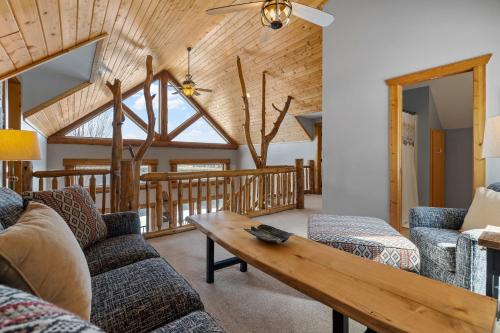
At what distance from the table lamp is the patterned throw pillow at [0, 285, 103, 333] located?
7.12 feet

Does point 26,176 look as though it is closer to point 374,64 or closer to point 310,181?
point 374,64

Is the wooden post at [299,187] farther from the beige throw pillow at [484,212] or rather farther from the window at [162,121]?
the window at [162,121]

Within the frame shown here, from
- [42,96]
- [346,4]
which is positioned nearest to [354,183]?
[346,4]

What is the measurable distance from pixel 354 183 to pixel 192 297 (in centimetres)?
289

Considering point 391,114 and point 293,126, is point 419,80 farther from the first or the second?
point 293,126

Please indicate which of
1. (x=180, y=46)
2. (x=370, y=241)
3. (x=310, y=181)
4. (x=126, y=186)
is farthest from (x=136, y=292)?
(x=310, y=181)

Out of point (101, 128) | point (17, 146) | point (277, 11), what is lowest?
point (17, 146)

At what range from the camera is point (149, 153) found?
7.68 metres

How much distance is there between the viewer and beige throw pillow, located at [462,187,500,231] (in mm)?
1919

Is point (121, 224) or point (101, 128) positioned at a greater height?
point (101, 128)

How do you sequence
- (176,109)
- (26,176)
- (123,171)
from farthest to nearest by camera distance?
(176,109), (123,171), (26,176)

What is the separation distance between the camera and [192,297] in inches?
43.0

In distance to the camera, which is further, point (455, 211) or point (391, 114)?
point (391, 114)

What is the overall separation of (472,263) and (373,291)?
1.04 m
